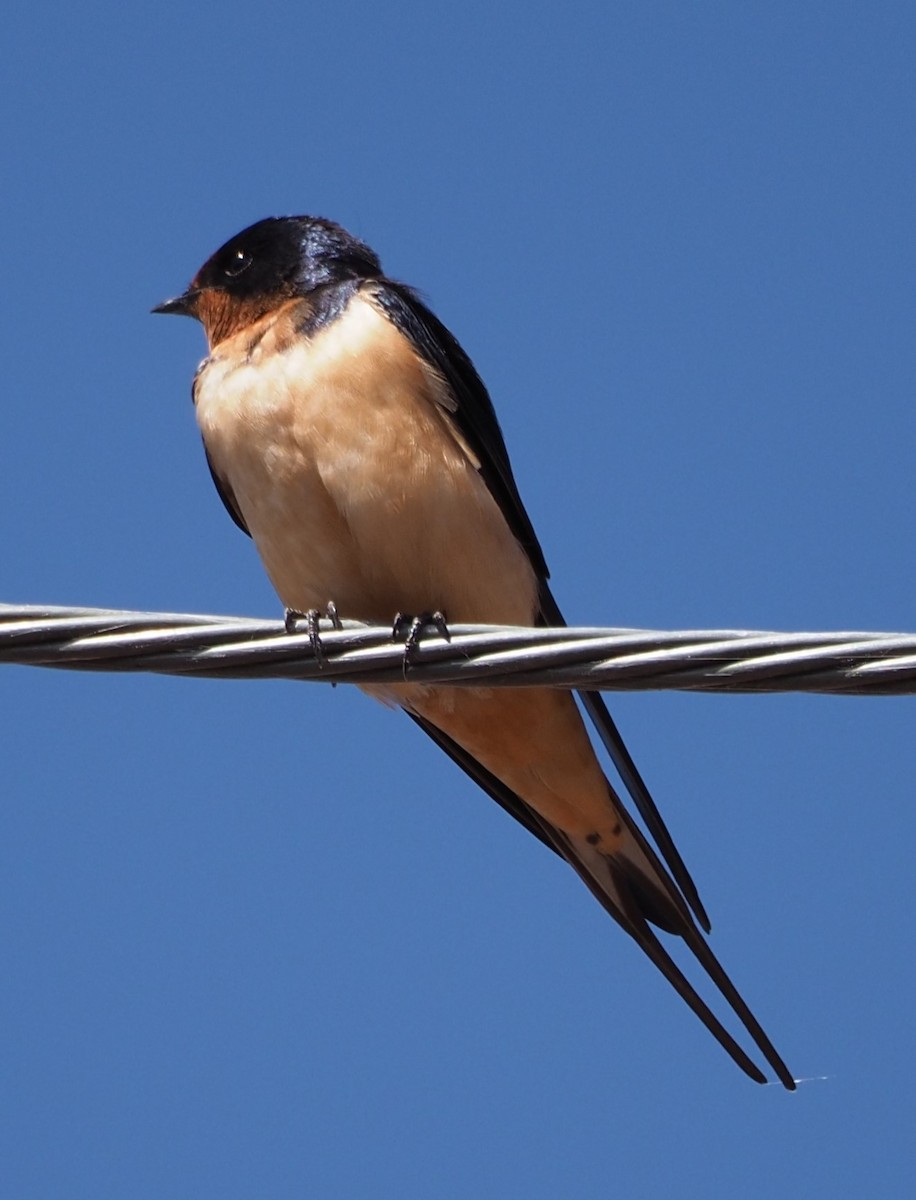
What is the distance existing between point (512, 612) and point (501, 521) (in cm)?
25

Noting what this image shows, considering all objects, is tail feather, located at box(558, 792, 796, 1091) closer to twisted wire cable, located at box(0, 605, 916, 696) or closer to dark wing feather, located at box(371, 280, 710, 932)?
dark wing feather, located at box(371, 280, 710, 932)

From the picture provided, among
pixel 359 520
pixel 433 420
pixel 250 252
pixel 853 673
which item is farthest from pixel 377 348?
pixel 853 673

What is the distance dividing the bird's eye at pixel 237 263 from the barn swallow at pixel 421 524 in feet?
1.47

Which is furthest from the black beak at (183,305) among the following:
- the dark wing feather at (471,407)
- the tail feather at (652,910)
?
the tail feather at (652,910)

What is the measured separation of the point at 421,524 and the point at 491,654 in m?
1.56

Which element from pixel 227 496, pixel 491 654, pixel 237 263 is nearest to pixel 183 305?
pixel 237 263

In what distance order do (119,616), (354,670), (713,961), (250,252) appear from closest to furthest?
(119,616) < (354,670) < (713,961) < (250,252)

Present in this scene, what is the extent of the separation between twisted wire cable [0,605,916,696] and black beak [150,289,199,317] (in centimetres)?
298

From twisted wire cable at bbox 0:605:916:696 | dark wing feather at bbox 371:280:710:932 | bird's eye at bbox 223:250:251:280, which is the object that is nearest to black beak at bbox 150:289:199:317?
bird's eye at bbox 223:250:251:280

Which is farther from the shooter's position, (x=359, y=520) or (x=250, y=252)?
(x=250, y=252)

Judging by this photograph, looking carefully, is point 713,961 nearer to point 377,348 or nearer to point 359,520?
point 359,520

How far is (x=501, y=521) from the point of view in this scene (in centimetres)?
462

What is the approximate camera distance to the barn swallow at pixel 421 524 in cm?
433

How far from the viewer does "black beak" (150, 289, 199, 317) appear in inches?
222
